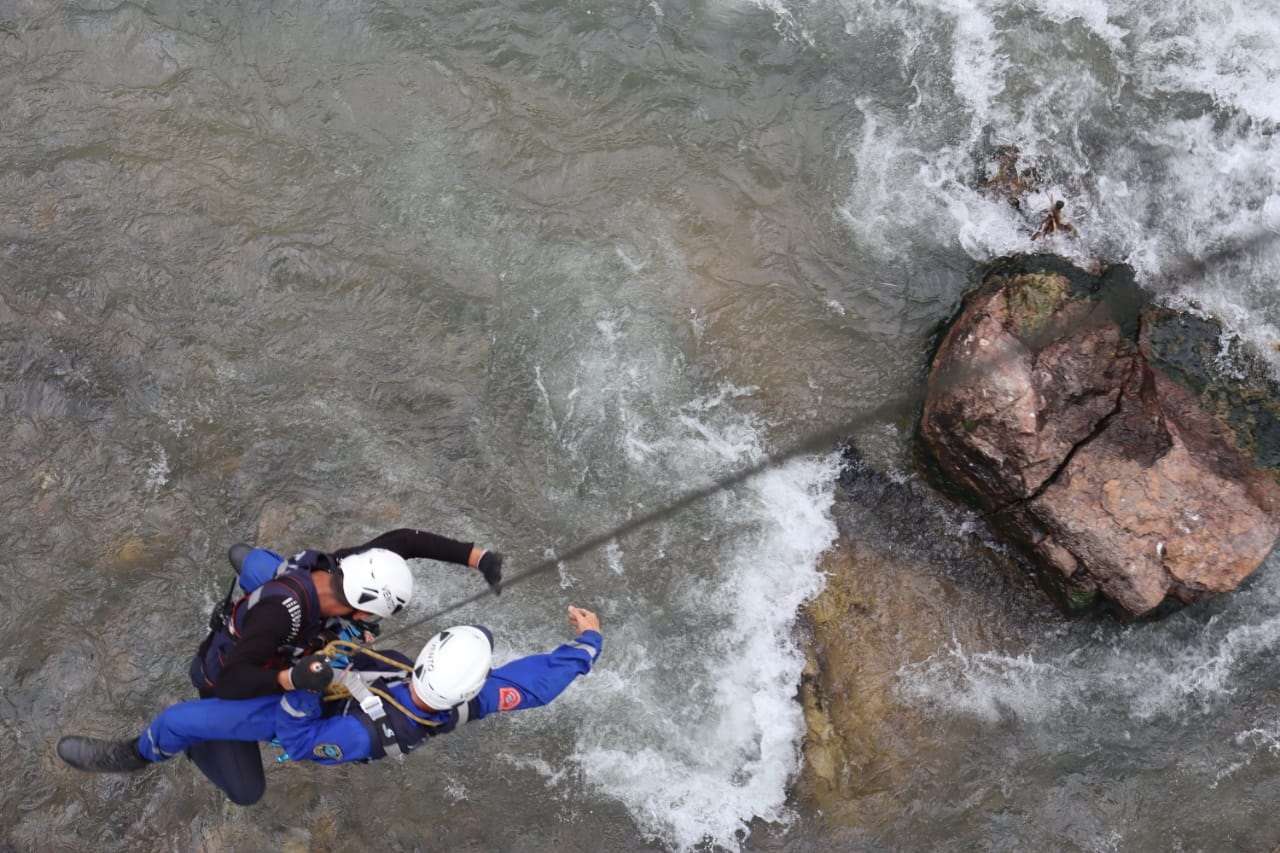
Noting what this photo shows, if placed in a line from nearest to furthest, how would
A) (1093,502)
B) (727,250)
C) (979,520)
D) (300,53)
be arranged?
1. (1093,502)
2. (979,520)
3. (727,250)
4. (300,53)

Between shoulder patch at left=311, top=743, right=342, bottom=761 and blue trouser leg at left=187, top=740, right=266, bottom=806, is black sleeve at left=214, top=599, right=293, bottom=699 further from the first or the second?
blue trouser leg at left=187, top=740, right=266, bottom=806

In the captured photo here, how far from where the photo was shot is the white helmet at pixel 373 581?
5.14 m

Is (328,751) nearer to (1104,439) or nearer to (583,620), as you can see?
(583,620)

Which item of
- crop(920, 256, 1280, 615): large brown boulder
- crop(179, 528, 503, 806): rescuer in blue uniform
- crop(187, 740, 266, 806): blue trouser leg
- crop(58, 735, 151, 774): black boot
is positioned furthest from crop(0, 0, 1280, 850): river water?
crop(179, 528, 503, 806): rescuer in blue uniform

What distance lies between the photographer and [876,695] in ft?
21.1

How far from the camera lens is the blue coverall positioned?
5137mm

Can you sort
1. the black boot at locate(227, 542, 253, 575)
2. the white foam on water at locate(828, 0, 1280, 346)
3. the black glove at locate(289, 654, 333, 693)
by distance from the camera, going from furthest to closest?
the white foam on water at locate(828, 0, 1280, 346)
the black boot at locate(227, 542, 253, 575)
the black glove at locate(289, 654, 333, 693)

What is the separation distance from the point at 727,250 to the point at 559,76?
2.09 metres

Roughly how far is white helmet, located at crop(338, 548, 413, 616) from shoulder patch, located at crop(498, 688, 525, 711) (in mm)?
818

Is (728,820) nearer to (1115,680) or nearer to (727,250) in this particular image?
(1115,680)

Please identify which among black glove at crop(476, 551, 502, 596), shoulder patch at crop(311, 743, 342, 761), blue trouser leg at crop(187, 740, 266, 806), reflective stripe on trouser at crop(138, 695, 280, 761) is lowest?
blue trouser leg at crop(187, 740, 266, 806)

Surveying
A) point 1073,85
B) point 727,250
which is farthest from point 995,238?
point 727,250

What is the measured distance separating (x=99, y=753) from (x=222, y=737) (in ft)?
4.10

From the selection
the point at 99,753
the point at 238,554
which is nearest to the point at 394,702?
the point at 238,554
